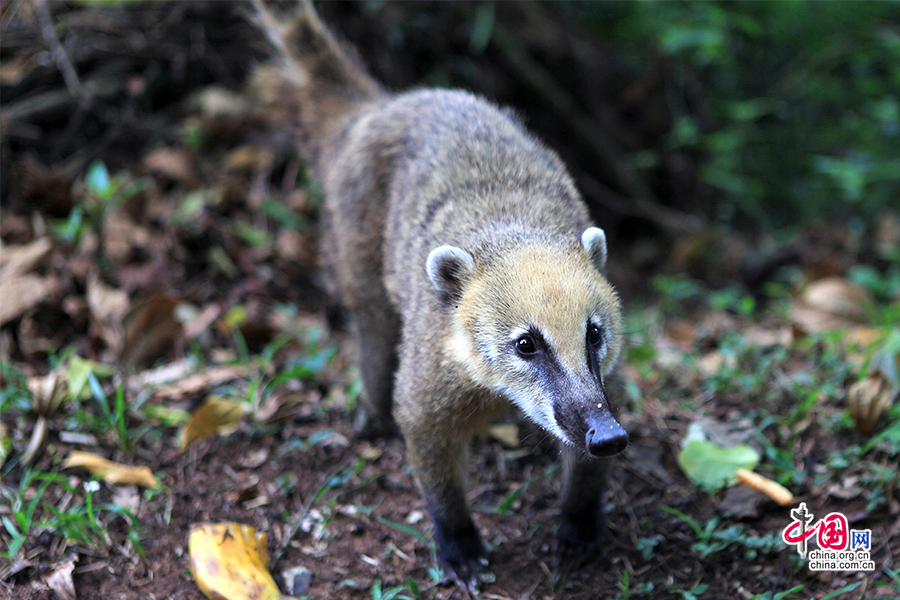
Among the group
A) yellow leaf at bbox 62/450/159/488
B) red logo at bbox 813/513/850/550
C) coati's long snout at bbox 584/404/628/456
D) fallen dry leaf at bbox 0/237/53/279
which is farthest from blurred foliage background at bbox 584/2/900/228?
yellow leaf at bbox 62/450/159/488

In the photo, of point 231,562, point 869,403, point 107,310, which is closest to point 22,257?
point 107,310

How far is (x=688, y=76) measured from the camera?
7.79 metres

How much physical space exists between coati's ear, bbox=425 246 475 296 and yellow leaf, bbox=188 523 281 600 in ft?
4.99

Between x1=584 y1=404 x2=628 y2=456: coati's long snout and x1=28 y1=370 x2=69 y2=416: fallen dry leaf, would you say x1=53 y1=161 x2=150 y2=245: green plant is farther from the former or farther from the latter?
x1=584 y1=404 x2=628 y2=456: coati's long snout

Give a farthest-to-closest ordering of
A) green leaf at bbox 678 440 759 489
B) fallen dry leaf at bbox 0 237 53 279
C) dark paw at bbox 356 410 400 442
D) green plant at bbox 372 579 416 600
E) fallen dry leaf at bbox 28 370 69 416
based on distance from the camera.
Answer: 1. fallen dry leaf at bbox 0 237 53 279
2. dark paw at bbox 356 410 400 442
3. fallen dry leaf at bbox 28 370 69 416
4. green leaf at bbox 678 440 759 489
5. green plant at bbox 372 579 416 600

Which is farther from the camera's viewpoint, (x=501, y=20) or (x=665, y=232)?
(x=665, y=232)

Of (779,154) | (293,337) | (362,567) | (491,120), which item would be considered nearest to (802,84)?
(779,154)

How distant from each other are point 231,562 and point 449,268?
5.52 feet

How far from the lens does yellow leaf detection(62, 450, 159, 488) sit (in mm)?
3902

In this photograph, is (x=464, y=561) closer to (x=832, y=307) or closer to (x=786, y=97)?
(x=832, y=307)

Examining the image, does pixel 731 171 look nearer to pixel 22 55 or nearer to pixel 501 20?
pixel 501 20

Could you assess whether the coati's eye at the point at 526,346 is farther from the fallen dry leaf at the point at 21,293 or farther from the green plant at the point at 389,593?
the fallen dry leaf at the point at 21,293

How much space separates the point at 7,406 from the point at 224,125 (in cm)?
349

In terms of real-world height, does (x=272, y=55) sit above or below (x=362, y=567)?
above
